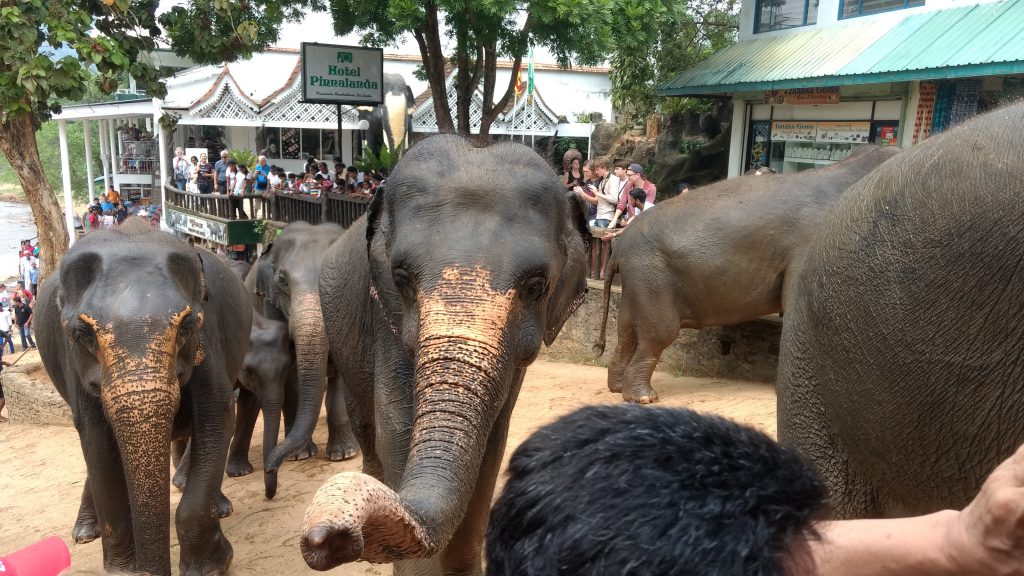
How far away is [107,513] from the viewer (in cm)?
407

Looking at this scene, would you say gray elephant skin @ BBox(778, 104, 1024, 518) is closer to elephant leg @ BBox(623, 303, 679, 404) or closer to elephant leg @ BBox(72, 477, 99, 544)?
elephant leg @ BBox(72, 477, 99, 544)

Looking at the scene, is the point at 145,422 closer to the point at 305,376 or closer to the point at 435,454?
the point at 435,454

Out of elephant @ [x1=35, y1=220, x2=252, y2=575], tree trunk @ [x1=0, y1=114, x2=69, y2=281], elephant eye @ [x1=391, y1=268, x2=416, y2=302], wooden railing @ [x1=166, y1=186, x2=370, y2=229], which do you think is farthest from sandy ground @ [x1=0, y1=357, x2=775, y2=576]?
wooden railing @ [x1=166, y1=186, x2=370, y2=229]

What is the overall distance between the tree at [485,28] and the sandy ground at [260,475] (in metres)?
3.02

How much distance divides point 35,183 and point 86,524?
519cm

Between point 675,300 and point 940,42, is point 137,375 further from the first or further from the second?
point 940,42

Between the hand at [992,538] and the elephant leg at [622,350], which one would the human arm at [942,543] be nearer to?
the hand at [992,538]

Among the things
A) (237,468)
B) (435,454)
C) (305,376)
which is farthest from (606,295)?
(435,454)

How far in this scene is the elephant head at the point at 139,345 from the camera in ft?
11.3

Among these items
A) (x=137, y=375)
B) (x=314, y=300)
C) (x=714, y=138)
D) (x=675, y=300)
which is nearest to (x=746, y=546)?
(x=137, y=375)

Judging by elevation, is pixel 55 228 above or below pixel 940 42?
below

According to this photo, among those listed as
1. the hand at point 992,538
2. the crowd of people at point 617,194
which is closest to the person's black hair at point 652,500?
the hand at point 992,538

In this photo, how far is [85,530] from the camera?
539 centimetres

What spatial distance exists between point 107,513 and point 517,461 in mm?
3651
